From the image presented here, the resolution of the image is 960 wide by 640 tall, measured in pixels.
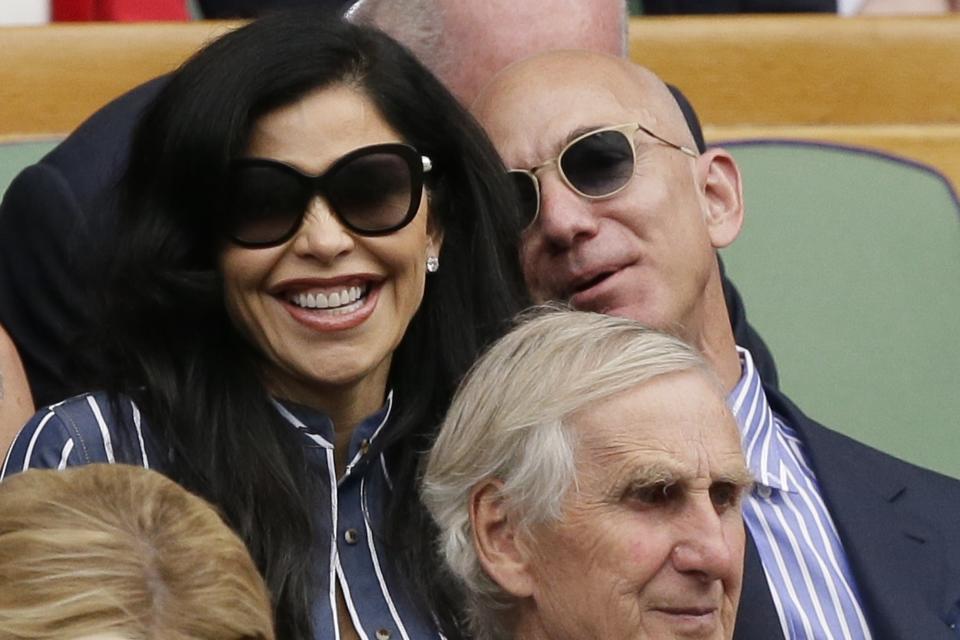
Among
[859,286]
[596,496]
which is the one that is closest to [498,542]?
[596,496]

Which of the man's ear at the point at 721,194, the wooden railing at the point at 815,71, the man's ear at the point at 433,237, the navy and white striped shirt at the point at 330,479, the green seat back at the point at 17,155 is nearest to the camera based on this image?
the navy and white striped shirt at the point at 330,479

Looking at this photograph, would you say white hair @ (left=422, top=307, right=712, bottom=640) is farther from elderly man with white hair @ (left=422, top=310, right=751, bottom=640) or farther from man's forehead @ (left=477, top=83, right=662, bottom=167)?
man's forehead @ (left=477, top=83, right=662, bottom=167)

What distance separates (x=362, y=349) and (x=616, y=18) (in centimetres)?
112

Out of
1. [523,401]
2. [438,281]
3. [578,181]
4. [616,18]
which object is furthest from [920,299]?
[523,401]

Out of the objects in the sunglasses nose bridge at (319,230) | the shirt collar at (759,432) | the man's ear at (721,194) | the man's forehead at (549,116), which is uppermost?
the sunglasses nose bridge at (319,230)

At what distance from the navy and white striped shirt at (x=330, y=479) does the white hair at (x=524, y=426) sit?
93 millimetres

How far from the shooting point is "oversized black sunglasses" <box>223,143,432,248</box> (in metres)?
2.28

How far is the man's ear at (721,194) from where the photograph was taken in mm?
2973

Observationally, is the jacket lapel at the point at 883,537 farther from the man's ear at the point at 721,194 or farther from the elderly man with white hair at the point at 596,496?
the elderly man with white hair at the point at 596,496

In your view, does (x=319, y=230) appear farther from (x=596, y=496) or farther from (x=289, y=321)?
(x=596, y=496)

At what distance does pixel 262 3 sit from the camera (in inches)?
144

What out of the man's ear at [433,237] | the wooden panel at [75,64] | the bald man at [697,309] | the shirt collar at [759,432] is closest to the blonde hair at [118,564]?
the man's ear at [433,237]

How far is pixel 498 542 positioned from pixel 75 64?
1716mm

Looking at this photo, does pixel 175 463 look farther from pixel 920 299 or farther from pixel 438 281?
pixel 920 299
